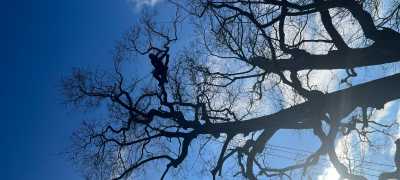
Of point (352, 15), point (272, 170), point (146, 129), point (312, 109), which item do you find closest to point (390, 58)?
point (352, 15)

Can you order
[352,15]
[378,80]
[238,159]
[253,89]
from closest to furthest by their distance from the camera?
[378,80] < [352,15] < [238,159] < [253,89]

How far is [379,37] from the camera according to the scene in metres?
10.6

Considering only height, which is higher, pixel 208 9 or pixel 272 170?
pixel 208 9

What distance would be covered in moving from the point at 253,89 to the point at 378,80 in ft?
14.1

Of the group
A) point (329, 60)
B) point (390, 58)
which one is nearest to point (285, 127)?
point (329, 60)

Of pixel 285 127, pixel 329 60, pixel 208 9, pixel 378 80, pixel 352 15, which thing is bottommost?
pixel 285 127

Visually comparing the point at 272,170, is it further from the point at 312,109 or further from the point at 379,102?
the point at 379,102

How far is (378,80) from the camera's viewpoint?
1038cm

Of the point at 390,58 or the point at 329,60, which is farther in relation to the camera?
the point at 329,60

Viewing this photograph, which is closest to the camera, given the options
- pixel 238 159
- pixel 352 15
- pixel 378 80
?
pixel 378 80

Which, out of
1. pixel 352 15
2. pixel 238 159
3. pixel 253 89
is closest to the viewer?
pixel 352 15

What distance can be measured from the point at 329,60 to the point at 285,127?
1.99m

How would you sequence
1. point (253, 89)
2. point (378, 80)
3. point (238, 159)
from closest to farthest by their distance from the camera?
point (378, 80), point (238, 159), point (253, 89)

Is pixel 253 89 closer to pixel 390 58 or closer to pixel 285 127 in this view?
pixel 285 127
